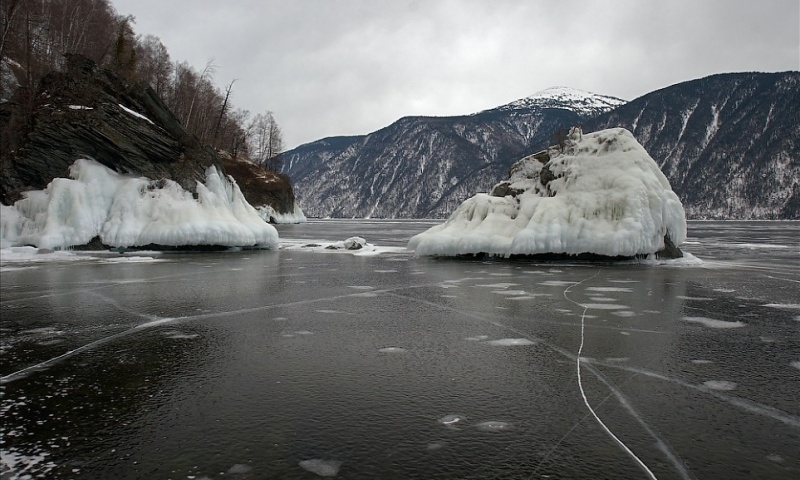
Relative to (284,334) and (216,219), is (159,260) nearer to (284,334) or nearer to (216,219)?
(216,219)

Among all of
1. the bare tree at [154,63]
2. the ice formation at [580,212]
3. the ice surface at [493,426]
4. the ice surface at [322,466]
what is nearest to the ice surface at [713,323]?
the ice surface at [493,426]

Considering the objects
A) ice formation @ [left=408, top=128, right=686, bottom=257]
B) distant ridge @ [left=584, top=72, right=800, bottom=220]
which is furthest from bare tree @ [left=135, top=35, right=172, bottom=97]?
distant ridge @ [left=584, top=72, right=800, bottom=220]

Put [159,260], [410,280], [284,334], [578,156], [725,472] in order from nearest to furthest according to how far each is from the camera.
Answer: [725,472] < [284,334] < [410,280] < [159,260] < [578,156]

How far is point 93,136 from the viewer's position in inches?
934

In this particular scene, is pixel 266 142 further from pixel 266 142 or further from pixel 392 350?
pixel 392 350

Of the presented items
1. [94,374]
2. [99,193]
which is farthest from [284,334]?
[99,193]

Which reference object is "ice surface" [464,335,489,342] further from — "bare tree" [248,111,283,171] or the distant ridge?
the distant ridge

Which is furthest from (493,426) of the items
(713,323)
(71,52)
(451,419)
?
(71,52)

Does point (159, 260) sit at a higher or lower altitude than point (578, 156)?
lower

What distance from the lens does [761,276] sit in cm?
1468

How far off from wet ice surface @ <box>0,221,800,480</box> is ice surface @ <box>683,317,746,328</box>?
1.8 inches

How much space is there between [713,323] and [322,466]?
291 inches

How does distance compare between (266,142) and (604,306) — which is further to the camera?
(266,142)

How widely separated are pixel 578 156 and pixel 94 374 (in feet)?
68.6
